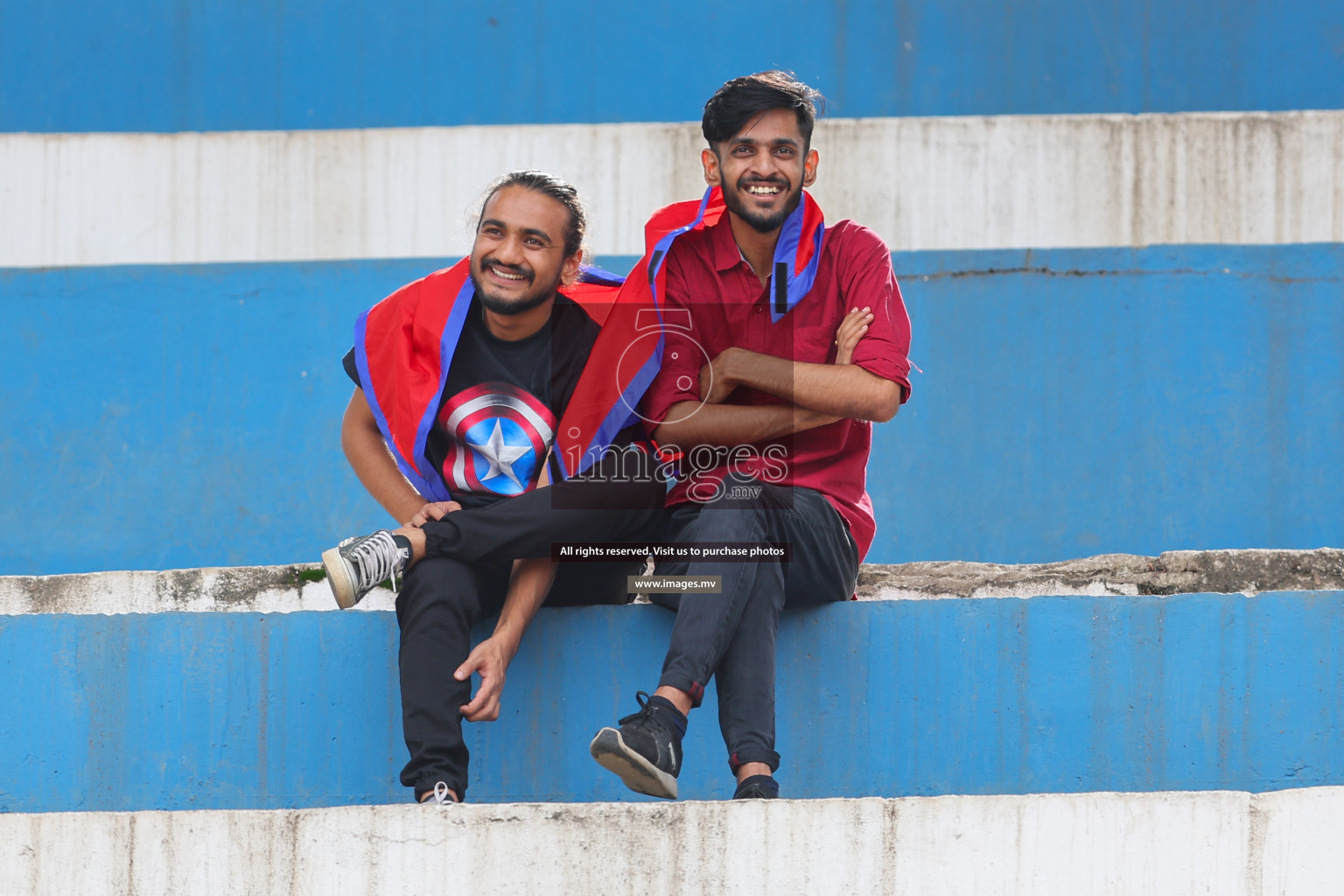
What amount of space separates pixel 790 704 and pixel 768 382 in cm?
70

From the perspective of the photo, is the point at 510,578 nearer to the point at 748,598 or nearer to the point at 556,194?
the point at 748,598

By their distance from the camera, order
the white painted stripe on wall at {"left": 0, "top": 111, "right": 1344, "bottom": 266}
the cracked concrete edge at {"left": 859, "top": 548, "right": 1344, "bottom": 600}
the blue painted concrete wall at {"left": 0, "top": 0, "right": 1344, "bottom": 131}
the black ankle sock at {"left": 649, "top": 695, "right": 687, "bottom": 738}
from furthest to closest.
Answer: the blue painted concrete wall at {"left": 0, "top": 0, "right": 1344, "bottom": 131}, the white painted stripe on wall at {"left": 0, "top": 111, "right": 1344, "bottom": 266}, the cracked concrete edge at {"left": 859, "top": 548, "right": 1344, "bottom": 600}, the black ankle sock at {"left": 649, "top": 695, "right": 687, "bottom": 738}

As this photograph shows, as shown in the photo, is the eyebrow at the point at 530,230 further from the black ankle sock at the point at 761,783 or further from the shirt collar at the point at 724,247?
the black ankle sock at the point at 761,783

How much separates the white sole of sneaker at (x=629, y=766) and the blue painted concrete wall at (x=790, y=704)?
0.55 meters

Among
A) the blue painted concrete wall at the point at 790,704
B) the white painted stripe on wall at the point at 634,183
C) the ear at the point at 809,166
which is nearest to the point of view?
the blue painted concrete wall at the point at 790,704

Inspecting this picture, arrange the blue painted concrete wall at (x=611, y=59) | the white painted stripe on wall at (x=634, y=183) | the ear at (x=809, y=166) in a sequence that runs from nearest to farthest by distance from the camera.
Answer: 1. the ear at (x=809, y=166)
2. the white painted stripe on wall at (x=634, y=183)
3. the blue painted concrete wall at (x=611, y=59)

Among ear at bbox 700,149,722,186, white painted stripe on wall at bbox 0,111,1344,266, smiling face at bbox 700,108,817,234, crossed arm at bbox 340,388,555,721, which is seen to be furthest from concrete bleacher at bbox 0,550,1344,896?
white painted stripe on wall at bbox 0,111,1344,266

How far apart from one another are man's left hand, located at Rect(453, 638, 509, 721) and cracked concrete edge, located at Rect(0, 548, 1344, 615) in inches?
37.2

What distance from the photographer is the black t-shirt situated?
106 inches

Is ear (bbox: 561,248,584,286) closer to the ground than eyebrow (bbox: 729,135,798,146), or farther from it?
closer to the ground

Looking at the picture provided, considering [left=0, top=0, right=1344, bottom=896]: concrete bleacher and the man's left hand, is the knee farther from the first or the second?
[left=0, top=0, right=1344, bottom=896]: concrete bleacher

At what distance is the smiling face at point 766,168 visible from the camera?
2721 millimetres

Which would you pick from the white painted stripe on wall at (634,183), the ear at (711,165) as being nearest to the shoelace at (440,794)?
the ear at (711,165)

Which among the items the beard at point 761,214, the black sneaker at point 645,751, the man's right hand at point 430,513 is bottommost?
the black sneaker at point 645,751
